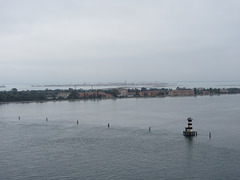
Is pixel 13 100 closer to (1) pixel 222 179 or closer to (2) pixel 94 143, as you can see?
(2) pixel 94 143

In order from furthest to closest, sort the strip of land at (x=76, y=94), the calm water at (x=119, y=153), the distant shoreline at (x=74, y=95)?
1. the strip of land at (x=76, y=94)
2. the distant shoreline at (x=74, y=95)
3. the calm water at (x=119, y=153)

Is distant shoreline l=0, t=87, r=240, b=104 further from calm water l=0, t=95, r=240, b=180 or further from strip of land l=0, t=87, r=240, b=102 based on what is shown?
calm water l=0, t=95, r=240, b=180

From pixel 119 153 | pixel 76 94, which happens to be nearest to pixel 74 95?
pixel 76 94

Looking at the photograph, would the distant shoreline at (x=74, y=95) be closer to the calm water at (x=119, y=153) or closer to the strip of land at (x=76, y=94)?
the strip of land at (x=76, y=94)

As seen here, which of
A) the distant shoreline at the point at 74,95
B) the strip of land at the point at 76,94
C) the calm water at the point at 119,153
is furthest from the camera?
the strip of land at the point at 76,94

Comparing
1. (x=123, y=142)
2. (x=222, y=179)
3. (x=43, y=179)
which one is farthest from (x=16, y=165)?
(x=222, y=179)

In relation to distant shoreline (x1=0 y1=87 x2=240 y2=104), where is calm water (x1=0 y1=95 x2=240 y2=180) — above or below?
below

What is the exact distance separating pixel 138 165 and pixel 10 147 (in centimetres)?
349

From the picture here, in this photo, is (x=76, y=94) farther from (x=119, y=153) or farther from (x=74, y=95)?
(x=119, y=153)

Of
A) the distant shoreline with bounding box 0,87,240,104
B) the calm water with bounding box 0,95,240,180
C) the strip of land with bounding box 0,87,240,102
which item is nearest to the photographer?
the calm water with bounding box 0,95,240,180

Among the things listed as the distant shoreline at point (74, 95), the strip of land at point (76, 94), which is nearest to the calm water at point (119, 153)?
the distant shoreline at point (74, 95)

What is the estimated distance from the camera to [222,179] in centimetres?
505

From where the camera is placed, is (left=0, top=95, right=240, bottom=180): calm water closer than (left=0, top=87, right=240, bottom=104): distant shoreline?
Yes

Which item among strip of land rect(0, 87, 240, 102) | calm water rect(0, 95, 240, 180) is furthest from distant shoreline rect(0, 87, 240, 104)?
calm water rect(0, 95, 240, 180)
